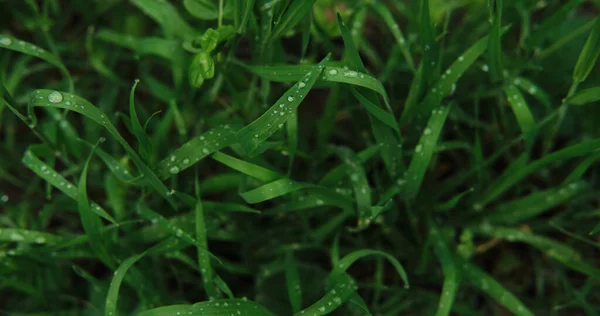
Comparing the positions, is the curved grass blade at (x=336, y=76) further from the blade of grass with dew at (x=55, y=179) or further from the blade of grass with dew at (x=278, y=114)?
the blade of grass with dew at (x=55, y=179)

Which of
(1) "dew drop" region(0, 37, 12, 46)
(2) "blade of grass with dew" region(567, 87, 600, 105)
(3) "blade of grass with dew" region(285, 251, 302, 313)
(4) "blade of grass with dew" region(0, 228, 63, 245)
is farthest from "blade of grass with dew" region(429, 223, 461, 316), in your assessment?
(1) "dew drop" region(0, 37, 12, 46)

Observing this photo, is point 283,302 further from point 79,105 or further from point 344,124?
point 79,105

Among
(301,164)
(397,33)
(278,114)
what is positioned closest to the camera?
(278,114)

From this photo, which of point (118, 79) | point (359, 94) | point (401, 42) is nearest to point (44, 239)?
point (118, 79)

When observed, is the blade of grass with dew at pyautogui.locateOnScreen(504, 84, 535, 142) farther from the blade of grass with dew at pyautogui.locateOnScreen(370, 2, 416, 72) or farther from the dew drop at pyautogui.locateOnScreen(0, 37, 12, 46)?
the dew drop at pyautogui.locateOnScreen(0, 37, 12, 46)

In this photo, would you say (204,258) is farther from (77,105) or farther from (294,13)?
(294,13)

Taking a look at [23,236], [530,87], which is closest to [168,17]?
[23,236]
